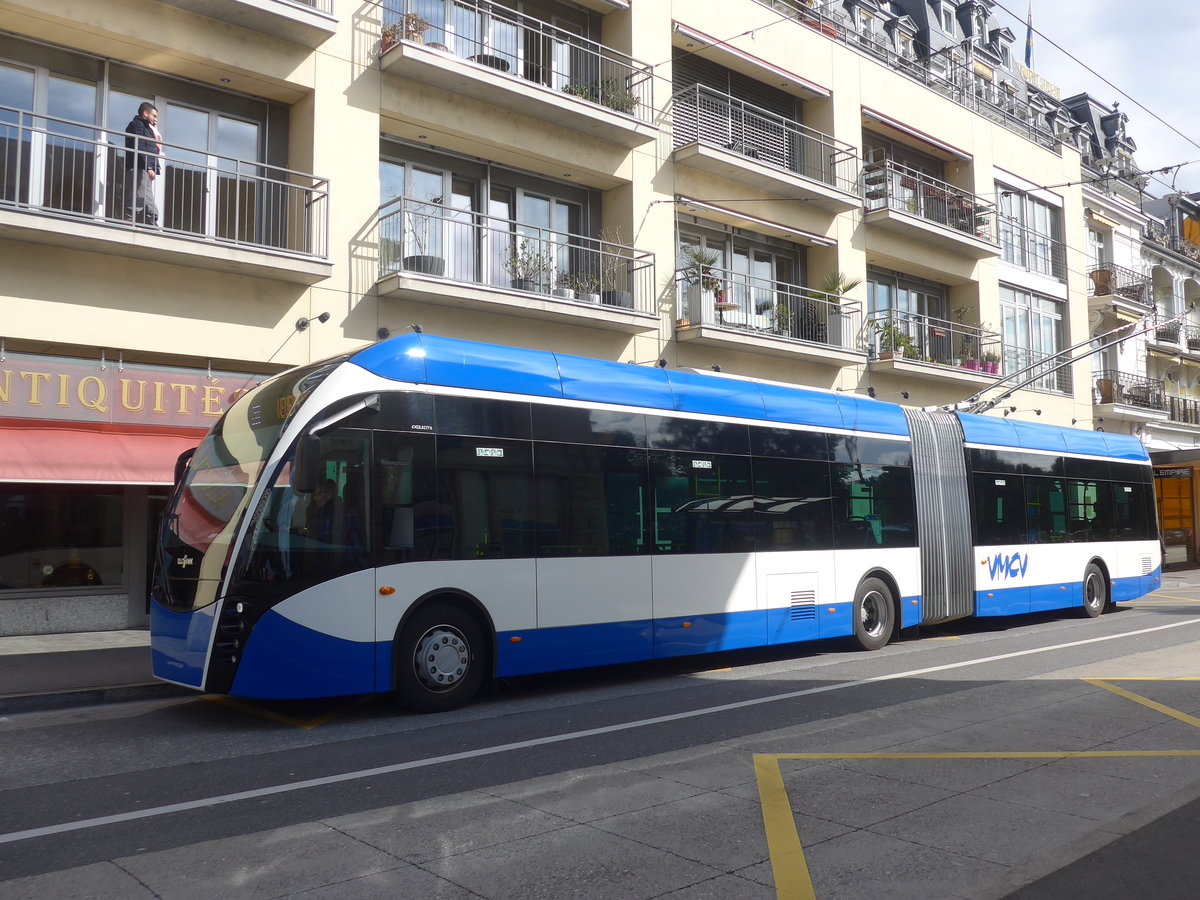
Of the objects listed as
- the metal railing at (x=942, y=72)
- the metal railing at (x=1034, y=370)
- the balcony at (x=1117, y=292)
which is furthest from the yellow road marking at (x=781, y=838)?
the balcony at (x=1117, y=292)

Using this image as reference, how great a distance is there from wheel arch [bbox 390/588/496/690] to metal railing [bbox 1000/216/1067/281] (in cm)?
2338

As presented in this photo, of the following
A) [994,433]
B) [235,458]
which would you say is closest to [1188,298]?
[994,433]

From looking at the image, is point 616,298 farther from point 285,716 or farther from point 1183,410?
point 1183,410

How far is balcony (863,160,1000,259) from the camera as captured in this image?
80.0 ft

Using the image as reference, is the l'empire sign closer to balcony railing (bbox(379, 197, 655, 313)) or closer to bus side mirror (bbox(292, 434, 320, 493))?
balcony railing (bbox(379, 197, 655, 313))

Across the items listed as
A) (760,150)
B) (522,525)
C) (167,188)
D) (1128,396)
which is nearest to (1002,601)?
(522,525)

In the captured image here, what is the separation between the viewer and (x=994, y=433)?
1623 cm

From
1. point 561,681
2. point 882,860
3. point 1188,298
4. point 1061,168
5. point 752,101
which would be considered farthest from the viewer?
point 1188,298

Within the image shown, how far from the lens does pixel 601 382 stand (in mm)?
10773

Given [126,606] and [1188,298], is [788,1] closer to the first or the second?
[126,606]

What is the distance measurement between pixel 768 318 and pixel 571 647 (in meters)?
13.6

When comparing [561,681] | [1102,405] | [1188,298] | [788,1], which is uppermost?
[788,1]

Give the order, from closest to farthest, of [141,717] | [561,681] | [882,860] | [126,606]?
[882,860], [141,717], [561,681], [126,606]

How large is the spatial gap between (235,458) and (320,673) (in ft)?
6.51
